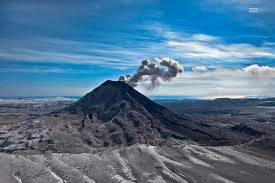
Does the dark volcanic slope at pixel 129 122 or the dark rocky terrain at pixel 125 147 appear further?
the dark volcanic slope at pixel 129 122

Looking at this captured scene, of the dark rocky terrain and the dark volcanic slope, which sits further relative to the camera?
the dark volcanic slope

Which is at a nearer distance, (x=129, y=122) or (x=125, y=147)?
(x=125, y=147)

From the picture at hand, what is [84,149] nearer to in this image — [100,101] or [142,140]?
[142,140]

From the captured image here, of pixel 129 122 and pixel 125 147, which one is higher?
pixel 129 122

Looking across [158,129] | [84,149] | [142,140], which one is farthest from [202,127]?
[84,149]
